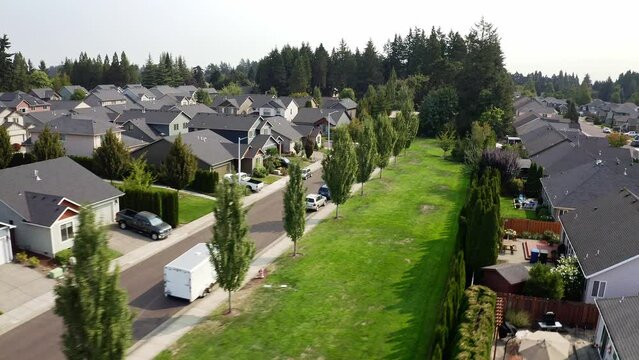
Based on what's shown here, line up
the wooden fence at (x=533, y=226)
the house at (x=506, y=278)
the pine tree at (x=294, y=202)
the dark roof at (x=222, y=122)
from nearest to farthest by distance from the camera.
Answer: the house at (x=506, y=278) → the pine tree at (x=294, y=202) → the wooden fence at (x=533, y=226) → the dark roof at (x=222, y=122)

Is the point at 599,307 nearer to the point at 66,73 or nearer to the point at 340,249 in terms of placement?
the point at 340,249

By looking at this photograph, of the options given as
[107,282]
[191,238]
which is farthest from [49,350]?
[191,238]

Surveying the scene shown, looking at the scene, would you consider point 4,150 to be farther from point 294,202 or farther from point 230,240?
point 230,240

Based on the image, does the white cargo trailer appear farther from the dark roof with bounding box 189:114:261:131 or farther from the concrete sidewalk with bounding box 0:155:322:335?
the dark roof with bounding box 189:114:261:131

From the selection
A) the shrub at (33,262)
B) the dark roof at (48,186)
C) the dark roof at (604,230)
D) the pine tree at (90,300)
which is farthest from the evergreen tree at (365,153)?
the pine tree at (90,300)

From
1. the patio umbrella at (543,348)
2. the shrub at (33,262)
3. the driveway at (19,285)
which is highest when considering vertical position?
A: the patio umbrella at (543,348)

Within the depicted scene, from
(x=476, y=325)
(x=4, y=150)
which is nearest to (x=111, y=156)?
(x=4, y=150)

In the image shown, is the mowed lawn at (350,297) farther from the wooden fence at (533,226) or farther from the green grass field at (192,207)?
the green grass field at (192,207)
